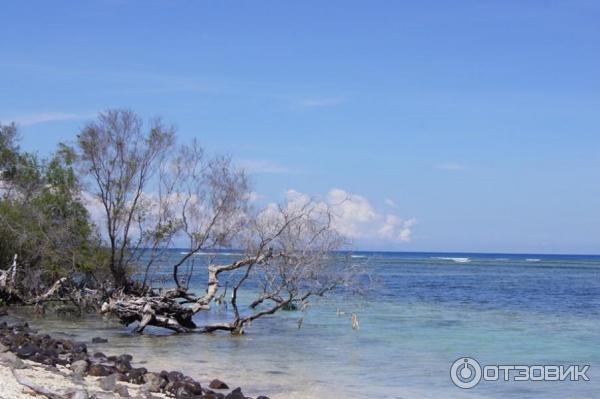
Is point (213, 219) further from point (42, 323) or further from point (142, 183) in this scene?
point (42, 323)

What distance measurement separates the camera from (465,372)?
1733 centimetres

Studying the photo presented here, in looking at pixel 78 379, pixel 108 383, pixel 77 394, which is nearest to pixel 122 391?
pixel 108 383

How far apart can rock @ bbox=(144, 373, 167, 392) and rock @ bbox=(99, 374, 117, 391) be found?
0.60 meters

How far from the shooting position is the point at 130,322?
2355 centimetres

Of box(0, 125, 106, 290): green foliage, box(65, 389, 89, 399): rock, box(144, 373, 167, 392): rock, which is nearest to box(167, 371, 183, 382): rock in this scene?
box(144, 373, 167, 392): rock

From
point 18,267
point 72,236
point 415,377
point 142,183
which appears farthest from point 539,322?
point 18,267

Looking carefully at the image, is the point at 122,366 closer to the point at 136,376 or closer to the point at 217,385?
the point at 136,376

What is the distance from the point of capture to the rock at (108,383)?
1241 centimetres

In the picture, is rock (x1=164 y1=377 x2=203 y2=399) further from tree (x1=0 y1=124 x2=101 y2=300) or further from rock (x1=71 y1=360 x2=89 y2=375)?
tree (x1=0 y1=124 x2=101 y2=300)

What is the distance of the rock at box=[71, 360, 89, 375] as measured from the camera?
1393cm

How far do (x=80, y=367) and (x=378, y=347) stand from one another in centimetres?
921

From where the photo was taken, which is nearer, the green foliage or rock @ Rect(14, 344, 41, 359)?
rock @ Rect(14, 344, 41, 359)

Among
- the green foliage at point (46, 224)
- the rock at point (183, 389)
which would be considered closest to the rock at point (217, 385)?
the rock at point (183, 389)

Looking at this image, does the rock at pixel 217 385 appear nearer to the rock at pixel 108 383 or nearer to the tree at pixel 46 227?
Answer: the rock at pixel 108 383
